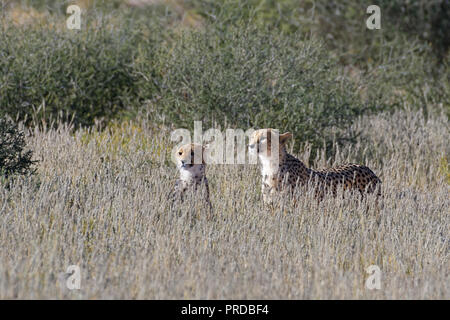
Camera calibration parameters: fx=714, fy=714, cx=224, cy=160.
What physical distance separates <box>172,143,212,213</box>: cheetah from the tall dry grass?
14 cm

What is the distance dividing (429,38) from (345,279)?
9865 mm

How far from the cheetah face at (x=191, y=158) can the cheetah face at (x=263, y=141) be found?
43 centimetres

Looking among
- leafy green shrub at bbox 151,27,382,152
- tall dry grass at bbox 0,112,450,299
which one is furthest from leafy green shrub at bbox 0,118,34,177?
leafy green shrub at bbox 151,27,382,152

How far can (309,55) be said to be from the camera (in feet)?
27.3

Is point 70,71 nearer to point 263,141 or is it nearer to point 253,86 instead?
point 253,86

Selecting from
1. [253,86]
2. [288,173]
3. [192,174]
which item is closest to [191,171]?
[192,174]

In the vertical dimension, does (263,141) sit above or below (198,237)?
above

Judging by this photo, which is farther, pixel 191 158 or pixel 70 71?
pixel 70 71

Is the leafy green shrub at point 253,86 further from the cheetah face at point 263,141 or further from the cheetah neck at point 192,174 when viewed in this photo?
the cheetah neck at point 192,174

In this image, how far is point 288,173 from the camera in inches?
225

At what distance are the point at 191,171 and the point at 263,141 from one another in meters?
0.63

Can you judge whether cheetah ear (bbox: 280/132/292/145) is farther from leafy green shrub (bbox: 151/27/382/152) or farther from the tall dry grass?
leafy green shrub (bbox: 151/27/382/152)
